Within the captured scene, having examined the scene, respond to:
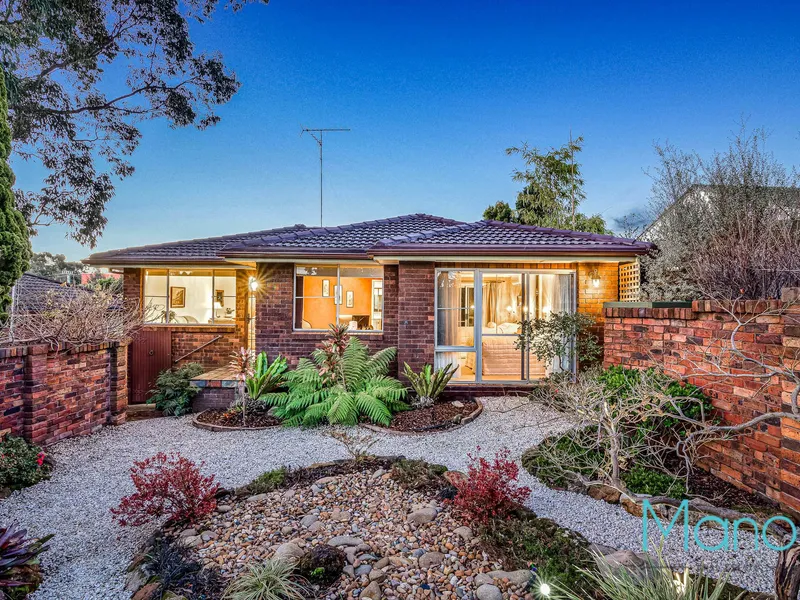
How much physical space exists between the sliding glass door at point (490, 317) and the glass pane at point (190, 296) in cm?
631

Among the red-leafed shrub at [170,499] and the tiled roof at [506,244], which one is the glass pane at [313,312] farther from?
the red-leafed shrub at [170,499]

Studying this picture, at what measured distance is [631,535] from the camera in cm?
290

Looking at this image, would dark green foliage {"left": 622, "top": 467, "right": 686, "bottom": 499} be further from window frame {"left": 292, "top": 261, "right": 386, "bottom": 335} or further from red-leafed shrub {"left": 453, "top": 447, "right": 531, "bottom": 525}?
window frame {"left": 292, "top": 261, "right": 386, "bottom": 335}

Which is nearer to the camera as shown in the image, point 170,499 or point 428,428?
point 170,499

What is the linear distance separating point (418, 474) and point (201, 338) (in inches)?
319

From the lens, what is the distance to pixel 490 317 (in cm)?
810

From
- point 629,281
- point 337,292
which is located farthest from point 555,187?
point 337,292

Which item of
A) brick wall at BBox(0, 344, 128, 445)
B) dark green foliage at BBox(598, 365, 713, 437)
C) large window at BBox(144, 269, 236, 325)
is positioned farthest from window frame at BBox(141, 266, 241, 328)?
dark green foliage at BBox(598, 365, 713, 437)

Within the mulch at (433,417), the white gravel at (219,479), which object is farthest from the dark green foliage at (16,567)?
the mulch at (433,417)

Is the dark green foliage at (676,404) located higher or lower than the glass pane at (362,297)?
lower

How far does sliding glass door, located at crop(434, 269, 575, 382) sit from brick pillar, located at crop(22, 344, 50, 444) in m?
5.77

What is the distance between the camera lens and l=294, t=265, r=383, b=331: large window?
27.2 ft

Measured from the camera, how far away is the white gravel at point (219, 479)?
2619 millimetres

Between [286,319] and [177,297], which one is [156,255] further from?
[286,319]
